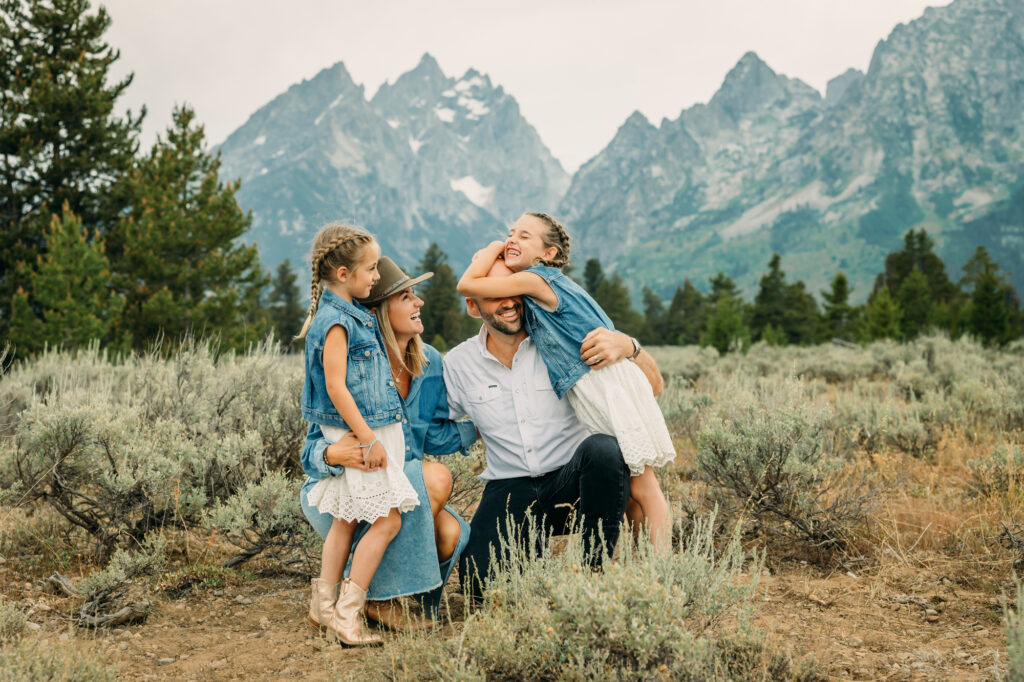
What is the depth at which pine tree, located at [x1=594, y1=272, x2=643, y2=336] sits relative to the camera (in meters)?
47.4

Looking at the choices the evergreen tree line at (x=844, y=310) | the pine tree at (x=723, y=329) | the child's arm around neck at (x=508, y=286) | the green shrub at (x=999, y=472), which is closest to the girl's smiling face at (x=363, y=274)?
the child's arm around neck at (x=508, y=286)

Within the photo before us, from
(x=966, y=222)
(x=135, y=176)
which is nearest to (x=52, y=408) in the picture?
(x=135, y=176)

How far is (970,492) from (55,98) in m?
20.7

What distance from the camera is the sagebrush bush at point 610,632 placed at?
7.20ft

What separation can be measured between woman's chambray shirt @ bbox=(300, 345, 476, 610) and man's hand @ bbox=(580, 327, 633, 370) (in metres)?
0.75

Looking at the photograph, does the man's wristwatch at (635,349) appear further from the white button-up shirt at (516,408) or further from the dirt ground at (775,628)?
the dirt ground at (775,628)

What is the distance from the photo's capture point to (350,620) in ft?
9.73

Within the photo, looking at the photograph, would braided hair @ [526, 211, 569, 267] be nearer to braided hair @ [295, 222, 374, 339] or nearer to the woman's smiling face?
the woman's smiling face

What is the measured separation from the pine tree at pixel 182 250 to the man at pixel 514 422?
14.8m

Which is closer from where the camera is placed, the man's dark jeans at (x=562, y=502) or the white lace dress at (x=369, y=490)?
the white lace dress at (x=369, y=490)

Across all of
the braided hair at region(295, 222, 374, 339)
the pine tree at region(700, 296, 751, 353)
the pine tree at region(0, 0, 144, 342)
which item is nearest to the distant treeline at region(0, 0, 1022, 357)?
the pine tree at region(0, 0, 144, 342)

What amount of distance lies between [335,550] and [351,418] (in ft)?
2.09

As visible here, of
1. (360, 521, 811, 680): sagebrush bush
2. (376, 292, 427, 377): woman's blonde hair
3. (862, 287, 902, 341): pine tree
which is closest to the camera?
(360, 521, 811, 680): sagebrush bush

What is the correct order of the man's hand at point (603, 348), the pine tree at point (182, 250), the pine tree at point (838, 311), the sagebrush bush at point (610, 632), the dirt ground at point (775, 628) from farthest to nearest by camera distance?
1. the pine tree at point (838, 311)
2. the pine tree at point (182, 250)
3. the man's hand at point (603, 348)
4. the dirt ground at point (775, 628)
5. the sagebrush bush at point (610, 632)
